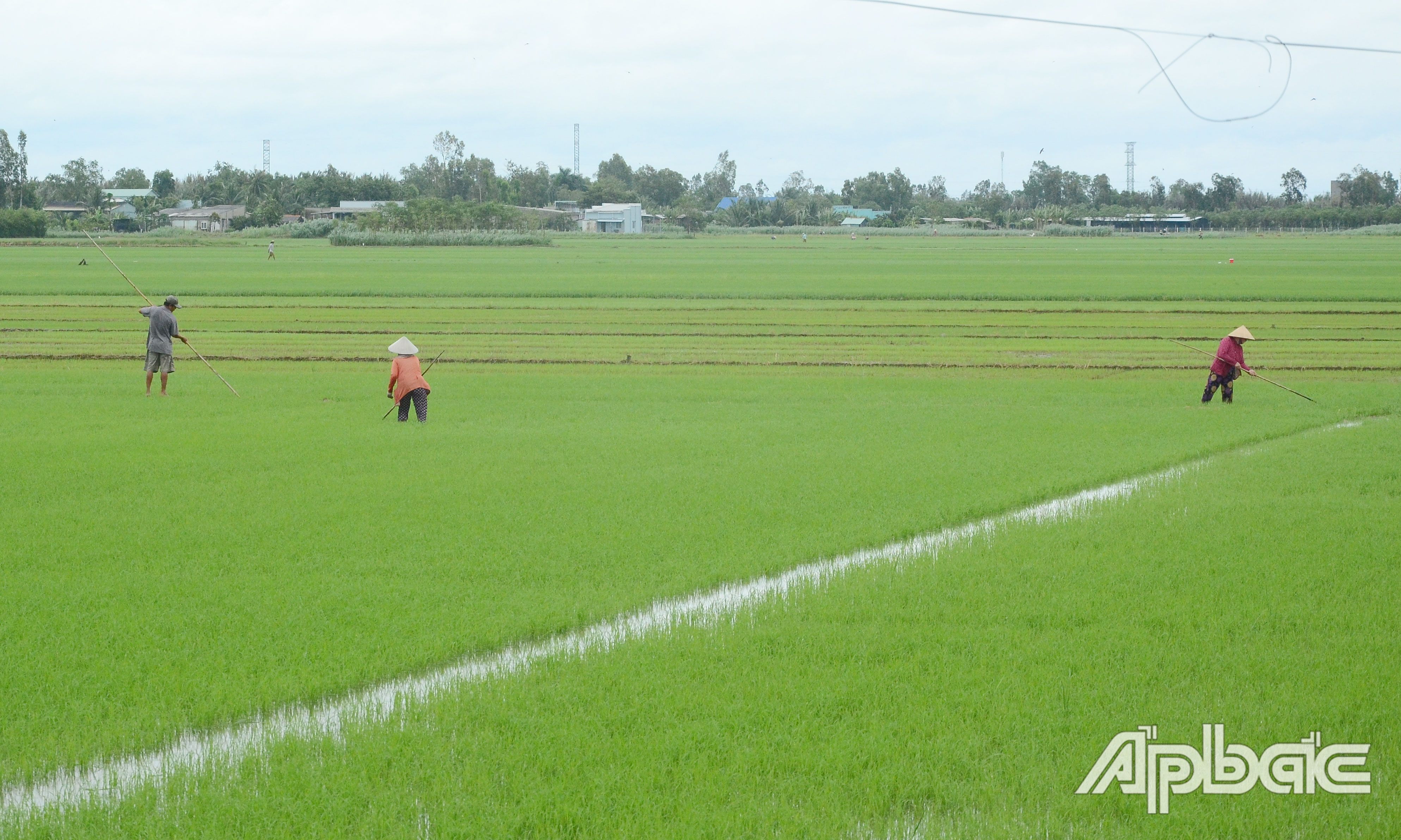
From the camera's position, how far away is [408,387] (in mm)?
19531

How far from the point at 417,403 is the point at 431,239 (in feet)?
320

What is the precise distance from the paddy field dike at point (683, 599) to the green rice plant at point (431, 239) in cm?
8605

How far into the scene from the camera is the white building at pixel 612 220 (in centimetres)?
17488

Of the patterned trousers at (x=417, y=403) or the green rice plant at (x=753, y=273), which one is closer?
the patterned trousers at (x=417, y=403)

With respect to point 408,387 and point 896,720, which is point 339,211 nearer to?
point 408,387

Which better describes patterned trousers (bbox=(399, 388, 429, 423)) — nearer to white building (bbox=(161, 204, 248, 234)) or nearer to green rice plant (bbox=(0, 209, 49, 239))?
green rice plant (bbox=(0, 209, 49, 239))

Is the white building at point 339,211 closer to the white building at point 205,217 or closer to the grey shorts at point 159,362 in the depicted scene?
the white building at point 205,217

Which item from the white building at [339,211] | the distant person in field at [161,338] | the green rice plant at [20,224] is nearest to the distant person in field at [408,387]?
the distant person in field at [161,338]

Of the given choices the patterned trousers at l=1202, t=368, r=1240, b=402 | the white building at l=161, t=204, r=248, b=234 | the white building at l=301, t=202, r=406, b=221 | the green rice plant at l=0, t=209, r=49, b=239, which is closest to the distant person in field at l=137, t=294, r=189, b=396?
the patterned trousers at l=1202, t=368, r=1240, b=402

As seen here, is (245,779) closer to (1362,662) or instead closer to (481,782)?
(481,782)

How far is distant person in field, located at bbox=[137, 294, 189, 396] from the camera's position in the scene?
22359 mm

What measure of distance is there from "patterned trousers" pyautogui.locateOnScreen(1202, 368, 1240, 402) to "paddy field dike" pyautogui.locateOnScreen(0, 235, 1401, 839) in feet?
0.79

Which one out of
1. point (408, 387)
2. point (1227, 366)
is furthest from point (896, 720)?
point (1227, 366)

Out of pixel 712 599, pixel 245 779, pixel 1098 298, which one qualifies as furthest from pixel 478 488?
pixel 1098 298
